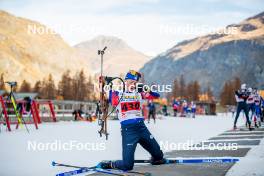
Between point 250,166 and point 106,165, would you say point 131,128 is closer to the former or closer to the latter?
point 106,165


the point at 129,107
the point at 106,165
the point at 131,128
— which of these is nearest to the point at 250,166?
the point at 131,128

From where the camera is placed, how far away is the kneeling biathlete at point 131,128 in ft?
22.9

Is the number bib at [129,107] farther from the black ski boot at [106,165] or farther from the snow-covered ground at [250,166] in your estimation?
the snow-covered ground at [250,166]

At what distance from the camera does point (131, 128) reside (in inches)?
280

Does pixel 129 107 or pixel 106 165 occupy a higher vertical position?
pixel 129 107

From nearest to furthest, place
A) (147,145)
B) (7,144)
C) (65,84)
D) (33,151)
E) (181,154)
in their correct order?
(147,145), (181,154), (33,151), (7,144), (65,84)

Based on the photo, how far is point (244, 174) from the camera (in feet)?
22.2

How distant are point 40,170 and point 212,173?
3.35 metres

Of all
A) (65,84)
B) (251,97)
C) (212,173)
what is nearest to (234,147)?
(212,173)

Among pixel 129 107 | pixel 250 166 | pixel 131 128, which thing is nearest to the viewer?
pixel 131 128

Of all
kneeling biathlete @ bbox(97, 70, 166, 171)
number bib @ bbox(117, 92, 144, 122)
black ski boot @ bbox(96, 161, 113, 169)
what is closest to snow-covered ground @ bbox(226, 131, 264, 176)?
kneeling biathlete @ bbox(97, 70, 166, 171)

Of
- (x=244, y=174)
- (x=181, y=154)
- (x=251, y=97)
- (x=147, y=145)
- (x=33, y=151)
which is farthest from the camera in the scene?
(x=251, y=97)

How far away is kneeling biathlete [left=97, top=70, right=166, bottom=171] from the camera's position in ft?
22.9

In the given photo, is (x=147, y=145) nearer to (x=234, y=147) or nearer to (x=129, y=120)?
(x=129, y=120)
